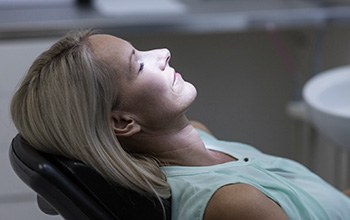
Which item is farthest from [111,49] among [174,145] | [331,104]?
[331,104]

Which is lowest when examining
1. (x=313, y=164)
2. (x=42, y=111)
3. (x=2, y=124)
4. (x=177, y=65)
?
(x=313, y=164)

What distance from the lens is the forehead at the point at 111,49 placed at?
109 cm

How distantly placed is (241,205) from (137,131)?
0.22 metres

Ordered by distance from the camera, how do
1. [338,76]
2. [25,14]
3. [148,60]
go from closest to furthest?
[148,60] → [338,76] → [25,14]

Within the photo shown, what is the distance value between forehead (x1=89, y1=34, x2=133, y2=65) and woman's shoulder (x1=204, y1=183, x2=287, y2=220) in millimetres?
272

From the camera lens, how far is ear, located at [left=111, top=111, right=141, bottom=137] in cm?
110

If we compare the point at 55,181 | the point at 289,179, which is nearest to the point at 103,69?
the point at 55,181

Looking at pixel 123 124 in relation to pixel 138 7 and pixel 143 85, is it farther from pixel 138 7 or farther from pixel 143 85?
pixel 138 7

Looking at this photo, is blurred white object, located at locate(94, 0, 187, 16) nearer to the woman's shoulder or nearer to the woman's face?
the woman's face

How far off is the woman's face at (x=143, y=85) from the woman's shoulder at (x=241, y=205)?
0.17 meters

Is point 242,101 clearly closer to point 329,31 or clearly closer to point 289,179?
point 329,31

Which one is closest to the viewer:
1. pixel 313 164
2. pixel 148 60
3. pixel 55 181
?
pixel 55 181

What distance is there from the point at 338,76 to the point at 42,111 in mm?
1236

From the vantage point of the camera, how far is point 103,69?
3.54 ft
